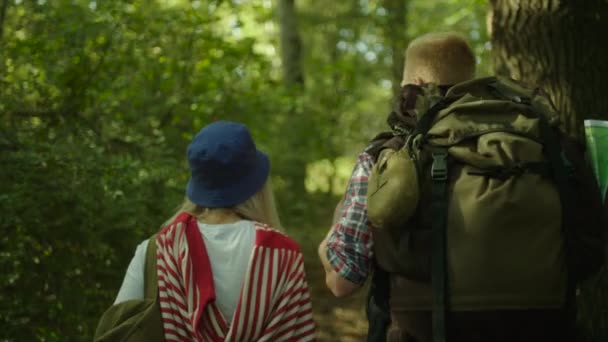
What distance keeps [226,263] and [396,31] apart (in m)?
12.6

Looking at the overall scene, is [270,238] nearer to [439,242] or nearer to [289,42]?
[439,242]

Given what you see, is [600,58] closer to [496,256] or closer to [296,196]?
[496,256]

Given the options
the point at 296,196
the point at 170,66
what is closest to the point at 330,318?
the point at 296,196

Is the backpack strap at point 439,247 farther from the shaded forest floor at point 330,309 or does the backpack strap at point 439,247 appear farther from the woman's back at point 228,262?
the shaded forest floor at point 330,309

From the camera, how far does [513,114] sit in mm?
3012

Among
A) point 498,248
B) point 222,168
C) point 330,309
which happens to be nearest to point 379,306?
point 498,248

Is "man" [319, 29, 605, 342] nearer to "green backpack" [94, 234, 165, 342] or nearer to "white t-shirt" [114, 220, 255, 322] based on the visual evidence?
"white t-shirt" [114, 220, 255, 322]

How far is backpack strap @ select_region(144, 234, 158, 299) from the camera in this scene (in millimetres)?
2934

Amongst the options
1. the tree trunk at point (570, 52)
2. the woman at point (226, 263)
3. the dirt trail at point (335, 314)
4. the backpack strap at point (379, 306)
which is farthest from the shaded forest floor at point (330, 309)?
the woman at point (226, 263)

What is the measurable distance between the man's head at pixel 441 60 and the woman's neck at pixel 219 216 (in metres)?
0.93

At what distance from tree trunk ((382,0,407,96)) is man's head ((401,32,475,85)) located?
1168cm

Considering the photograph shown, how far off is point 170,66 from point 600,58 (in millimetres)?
4159

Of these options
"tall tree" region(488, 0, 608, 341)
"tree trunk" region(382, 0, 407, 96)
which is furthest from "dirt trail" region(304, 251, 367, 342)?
"tree trunk" region(382, 0, 407, 96)

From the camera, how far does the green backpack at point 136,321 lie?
2.84 m
